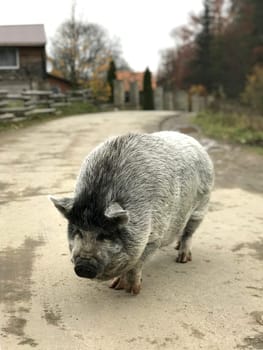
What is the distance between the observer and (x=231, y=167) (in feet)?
37.8

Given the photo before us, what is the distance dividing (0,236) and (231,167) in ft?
21.2

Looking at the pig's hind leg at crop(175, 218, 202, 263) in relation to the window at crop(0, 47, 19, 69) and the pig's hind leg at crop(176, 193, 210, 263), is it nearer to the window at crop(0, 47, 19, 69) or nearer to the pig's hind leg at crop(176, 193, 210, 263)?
the pig's hind leg at crop(176, 193, 210, 263)

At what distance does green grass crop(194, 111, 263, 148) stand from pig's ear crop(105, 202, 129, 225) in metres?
10.5

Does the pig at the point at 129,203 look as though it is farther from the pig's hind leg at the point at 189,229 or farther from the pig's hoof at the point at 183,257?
the pig's hoof at the point at 183,257

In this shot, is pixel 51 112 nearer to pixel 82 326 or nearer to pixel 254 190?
pixel 254 190

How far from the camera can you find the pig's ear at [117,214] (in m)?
4.01

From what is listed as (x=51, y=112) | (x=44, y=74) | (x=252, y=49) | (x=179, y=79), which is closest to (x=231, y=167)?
(x=51, y=112)

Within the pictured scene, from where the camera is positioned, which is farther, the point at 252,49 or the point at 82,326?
the point at 252,49

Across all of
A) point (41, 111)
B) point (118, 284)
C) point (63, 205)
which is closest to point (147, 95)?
point (41, 111)

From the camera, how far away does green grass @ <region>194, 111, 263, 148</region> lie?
1476cm

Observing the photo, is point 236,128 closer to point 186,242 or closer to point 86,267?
point 186,242

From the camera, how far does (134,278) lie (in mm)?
4711

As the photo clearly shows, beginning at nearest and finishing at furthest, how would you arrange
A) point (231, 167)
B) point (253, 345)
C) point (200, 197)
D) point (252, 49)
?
point (253, 345), point (200, 197), point (231, 167), point (252, 49)

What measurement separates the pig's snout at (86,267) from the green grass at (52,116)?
43.0 ft
